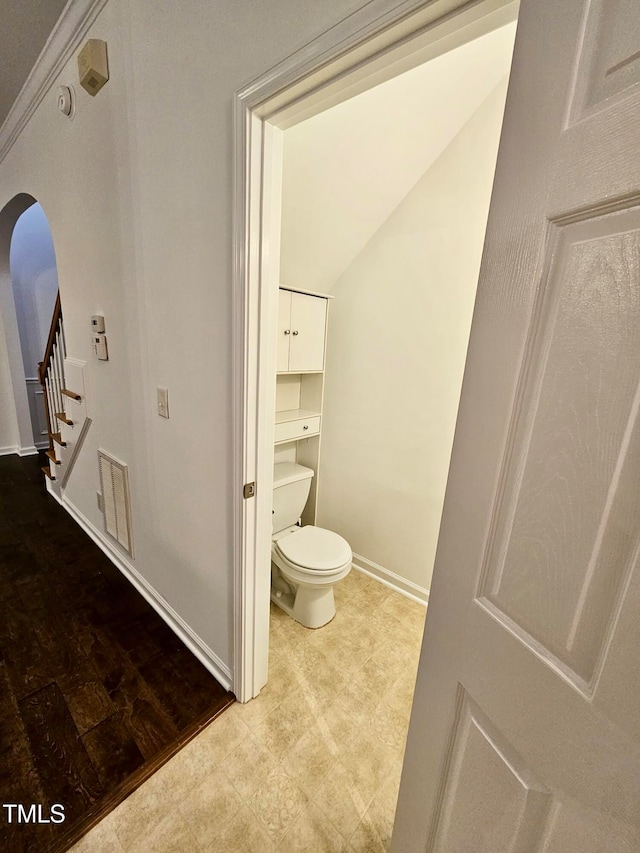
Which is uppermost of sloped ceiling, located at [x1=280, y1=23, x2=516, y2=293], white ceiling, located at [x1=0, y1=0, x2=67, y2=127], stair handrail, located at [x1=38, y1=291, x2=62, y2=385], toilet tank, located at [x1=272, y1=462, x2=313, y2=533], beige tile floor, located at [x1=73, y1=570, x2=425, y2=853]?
white ceiling, located at [x1=0, y1=0, x2=67, y2=127]

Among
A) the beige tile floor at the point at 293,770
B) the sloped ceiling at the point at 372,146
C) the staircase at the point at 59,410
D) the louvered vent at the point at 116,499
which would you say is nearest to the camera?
the beige tile floor at the point at 293,770

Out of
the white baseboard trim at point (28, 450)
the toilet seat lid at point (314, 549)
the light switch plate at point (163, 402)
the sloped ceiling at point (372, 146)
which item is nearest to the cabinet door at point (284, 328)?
the sloped ceiling at point (372, 146)

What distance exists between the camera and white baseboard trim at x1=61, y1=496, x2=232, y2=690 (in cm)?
143

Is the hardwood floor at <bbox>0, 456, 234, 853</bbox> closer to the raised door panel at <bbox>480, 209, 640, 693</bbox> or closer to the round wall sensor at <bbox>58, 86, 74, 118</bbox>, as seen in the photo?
the raised door panel at <bbox>480, 209, 640, 693</bbox>

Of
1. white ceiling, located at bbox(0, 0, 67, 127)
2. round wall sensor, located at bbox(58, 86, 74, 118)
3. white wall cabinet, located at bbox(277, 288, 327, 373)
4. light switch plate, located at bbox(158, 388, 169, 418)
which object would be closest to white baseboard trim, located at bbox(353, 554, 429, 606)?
white wall cabinet, located at bbox(277, 288, 327, 373)

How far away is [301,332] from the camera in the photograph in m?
1.90

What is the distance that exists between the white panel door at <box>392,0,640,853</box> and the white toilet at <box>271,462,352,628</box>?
1.04 m

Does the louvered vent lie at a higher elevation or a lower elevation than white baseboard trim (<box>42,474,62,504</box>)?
higher

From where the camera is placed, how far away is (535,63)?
1.51 ft

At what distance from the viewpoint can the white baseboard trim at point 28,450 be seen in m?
3.62

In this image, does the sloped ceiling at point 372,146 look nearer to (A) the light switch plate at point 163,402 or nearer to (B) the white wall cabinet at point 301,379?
(B) the white wall cabinet at point 301,379

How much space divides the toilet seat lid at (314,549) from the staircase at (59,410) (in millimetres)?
1484

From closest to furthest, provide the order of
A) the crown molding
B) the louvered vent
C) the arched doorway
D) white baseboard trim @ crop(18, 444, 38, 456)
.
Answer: the crown molding < the louvered vent < the arched doorway < white baseboard trim @ crop(18, 444, 38, 456)

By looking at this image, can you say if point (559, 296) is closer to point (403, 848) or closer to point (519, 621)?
point (519, 621)
